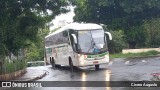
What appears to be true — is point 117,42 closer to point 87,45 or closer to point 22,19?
point 87,45

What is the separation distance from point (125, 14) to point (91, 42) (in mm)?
27331

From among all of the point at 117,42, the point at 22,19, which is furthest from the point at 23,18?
the point at 117,42

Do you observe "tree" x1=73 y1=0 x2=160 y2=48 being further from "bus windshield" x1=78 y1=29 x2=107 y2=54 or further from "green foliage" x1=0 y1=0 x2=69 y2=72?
"green foliage" x1=0 y1=0 x2=69 y2=72

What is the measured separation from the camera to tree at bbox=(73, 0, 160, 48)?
1978 inches

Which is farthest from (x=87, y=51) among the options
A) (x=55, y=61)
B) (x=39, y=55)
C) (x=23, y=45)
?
(x=39, y=55)

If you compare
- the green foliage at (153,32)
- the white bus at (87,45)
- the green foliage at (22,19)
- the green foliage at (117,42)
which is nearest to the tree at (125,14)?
the green foliage at (153,32)

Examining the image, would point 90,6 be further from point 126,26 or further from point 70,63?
point 70,63

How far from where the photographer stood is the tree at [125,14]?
50.2 meters

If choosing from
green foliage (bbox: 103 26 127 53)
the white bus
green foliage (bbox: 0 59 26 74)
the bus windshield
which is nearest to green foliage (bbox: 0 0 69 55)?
green foliage (bbox: 0 59 26 74)

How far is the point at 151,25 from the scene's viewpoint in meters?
51.0

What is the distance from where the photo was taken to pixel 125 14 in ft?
173

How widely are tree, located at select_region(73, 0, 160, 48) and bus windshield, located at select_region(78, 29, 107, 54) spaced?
23159 mm

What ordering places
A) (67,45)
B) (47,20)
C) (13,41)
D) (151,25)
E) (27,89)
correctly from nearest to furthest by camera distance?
(27,89), (13,41), (47,20), (67,45), (151,25)

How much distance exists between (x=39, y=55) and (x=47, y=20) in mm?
44919
